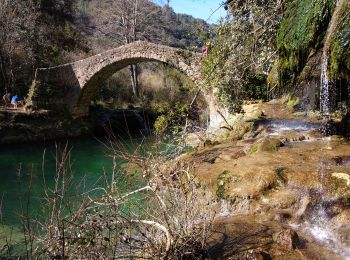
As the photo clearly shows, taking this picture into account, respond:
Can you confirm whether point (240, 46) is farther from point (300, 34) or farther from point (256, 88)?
point (256, 88)

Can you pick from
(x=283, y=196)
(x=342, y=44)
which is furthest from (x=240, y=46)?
(x=283, y=196)

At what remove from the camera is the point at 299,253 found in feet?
15.4

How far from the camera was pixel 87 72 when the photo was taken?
19953 millimetres

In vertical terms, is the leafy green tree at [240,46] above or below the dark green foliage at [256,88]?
above

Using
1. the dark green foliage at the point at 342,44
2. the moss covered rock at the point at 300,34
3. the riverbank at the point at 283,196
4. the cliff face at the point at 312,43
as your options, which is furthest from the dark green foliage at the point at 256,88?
the dark green foliage at the point at 342,44

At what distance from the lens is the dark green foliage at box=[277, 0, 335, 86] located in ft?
19.0

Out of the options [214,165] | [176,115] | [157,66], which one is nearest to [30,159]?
[176,115]

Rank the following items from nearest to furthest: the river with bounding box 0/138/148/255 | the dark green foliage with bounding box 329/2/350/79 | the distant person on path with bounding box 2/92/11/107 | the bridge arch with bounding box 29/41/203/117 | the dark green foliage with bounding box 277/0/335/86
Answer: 1. the dark green foliage with bounding box 329/2/350/79
2. the dark green foliage with bounding box 277/0/335/86
3. the river with bounding box 0/138/148/255
4. the bridge arch with bounding box 29/41/203/117
5. the distant person on path with bounding box 2/92/11/107

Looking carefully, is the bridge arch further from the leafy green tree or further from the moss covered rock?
the moss covered rock

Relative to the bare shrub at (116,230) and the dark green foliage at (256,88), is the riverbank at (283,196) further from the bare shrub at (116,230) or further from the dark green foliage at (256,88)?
the dark green foliage at (256,88)

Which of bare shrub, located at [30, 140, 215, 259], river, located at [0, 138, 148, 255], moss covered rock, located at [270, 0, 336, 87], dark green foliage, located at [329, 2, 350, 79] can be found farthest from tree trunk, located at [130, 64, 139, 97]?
bare shrub, located at [30, 140, 215, 259]

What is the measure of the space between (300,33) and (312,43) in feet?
0.75

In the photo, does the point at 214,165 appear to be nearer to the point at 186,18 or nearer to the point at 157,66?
the point at 157,66

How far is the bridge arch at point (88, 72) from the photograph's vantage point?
1736 cm
